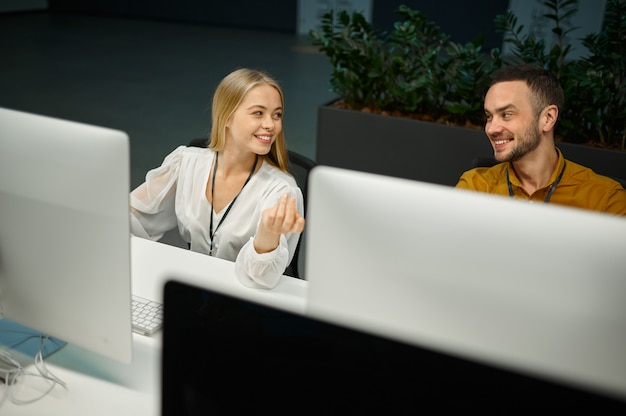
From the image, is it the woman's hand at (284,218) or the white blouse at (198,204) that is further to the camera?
the white blouse at (198,204)

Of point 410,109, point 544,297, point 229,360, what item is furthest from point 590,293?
point 410,109

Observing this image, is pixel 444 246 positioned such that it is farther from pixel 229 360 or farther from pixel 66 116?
pixel 66 116

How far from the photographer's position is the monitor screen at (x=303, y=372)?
27.1 inches

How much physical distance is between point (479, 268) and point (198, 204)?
4.55 feet

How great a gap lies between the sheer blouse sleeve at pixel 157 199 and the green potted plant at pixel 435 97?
1.85m

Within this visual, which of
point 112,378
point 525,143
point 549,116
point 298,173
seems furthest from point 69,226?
point 549,116

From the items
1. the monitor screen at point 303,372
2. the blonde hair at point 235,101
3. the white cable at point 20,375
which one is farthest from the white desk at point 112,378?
the blonde hair at point 235,101

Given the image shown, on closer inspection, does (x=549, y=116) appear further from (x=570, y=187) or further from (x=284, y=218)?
(x=284, y=218)

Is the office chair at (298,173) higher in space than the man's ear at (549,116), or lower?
lower

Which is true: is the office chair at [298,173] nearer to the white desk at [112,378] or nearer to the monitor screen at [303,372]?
the white desk at [112,378]

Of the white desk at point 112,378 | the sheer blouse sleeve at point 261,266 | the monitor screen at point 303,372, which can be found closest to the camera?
the monitor screen at point 303,372

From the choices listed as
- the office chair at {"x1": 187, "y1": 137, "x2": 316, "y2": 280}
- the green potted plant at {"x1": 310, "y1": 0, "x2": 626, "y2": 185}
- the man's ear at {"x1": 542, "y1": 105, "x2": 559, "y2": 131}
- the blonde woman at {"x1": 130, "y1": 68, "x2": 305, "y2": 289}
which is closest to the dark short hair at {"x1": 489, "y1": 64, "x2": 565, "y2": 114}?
the man's ear at {"x1": 542, "y1": 105, "x2": 559, "y2": 131}

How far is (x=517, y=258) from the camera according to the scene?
A: 1021mm

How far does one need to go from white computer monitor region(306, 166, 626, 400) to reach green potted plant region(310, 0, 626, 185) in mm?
2552
